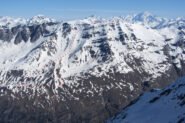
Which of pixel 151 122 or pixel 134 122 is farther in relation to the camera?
pixel 134 122

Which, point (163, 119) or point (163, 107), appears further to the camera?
point (163, 107)

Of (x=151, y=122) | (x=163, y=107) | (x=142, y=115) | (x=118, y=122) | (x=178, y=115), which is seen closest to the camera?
A: (x=178, y=115)

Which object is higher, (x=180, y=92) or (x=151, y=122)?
(x=180, y=92)

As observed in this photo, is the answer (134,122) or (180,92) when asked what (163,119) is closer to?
(134,122)

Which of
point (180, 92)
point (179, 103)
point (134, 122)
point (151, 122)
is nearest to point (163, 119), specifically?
point (151, 122)

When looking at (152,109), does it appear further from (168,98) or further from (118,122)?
(118,122)

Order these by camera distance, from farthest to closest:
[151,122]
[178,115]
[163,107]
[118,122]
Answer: [118,122] < [163,107] < [151,122] < [178,115]

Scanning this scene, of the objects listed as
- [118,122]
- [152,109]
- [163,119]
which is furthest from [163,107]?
[118,122]

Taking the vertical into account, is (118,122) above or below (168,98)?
below

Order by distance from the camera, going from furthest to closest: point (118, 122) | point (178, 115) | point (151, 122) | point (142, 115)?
point (118, 122), point (142, 115), point (151, 122), point (178, 115)
